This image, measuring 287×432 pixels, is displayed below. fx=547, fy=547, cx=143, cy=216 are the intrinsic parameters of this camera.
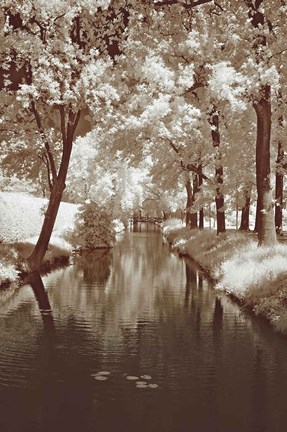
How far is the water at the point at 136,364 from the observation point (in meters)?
8.24

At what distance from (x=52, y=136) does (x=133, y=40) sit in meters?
7.70

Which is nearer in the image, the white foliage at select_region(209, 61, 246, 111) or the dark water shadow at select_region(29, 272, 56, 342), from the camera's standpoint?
the dark water shadow at select_region(29, 272, 56, 342)

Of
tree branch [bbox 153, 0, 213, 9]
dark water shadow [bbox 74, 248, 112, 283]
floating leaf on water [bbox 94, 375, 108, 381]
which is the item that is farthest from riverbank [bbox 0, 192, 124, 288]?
tree branch [bbox 153, 0, 213, 9]

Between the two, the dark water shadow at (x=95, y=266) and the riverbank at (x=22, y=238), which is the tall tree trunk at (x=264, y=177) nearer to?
the dark water shadow at (x=95, y=266)

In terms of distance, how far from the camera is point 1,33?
19.9 m

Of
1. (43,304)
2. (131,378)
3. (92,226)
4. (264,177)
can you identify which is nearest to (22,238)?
(92,226)

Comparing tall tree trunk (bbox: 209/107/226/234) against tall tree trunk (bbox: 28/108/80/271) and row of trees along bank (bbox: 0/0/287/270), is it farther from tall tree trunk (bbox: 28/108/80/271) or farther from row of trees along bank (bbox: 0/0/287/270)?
tall tree trunk (bbox: 28/108/80/271)

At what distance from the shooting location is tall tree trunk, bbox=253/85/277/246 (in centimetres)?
2092

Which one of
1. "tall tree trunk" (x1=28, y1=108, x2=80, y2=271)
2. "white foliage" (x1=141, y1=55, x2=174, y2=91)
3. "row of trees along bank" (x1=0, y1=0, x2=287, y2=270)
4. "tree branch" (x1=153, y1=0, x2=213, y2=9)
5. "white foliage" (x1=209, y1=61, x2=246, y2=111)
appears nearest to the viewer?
"tree branch" (x1=153, y1=0, x2=213, y2=9)

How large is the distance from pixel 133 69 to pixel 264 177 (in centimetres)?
659

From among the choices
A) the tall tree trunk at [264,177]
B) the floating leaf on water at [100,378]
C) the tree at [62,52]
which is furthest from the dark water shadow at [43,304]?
the tall tree trunk at [264,177]

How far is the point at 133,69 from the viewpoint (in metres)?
21.2

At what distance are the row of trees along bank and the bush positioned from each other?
18000 mm

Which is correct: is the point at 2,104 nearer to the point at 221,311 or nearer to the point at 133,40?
the point at 133,40
